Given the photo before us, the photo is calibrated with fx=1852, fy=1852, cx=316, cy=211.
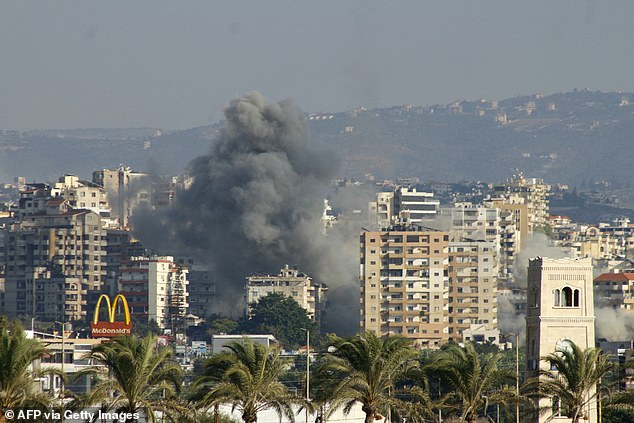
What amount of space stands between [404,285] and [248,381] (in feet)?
383

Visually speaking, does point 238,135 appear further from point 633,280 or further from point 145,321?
point 633,280

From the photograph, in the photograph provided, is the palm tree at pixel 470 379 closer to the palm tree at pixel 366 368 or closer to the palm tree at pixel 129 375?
the palm tree at pixel 366 368

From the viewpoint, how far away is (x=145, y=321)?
17750 centimetres

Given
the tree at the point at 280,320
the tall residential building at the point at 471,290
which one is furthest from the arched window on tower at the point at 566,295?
the tall residential building at the point at 471,290

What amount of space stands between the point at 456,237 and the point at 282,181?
30.1 m

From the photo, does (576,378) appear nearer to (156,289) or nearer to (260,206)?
(260,206)

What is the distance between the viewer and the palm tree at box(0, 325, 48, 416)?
44844 mm

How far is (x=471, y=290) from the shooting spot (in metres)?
172

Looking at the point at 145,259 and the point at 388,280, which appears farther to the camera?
the point at 145,259

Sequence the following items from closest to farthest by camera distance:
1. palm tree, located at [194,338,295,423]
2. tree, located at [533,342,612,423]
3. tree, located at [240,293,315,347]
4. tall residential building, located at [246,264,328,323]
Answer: palm tree, located at [194,338,295,423], tree, located at [533,342,612,423], tree, located at [240,293,315,347], tall residential building, located at [246,264,328,323]

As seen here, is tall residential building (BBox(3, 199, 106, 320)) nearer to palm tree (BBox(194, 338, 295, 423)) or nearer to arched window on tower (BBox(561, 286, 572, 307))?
arched window on tower (BBox(561, 286, 572, 307))

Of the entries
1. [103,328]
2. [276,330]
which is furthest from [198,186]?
[103,328]

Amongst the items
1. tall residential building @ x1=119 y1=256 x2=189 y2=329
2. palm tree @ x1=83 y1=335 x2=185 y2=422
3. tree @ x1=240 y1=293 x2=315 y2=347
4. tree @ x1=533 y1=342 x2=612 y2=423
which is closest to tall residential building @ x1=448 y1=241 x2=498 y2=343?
tree @ x1=240 y1=293 x2=315 y2=347

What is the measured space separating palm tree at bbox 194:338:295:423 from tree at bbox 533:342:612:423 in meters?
8.37
